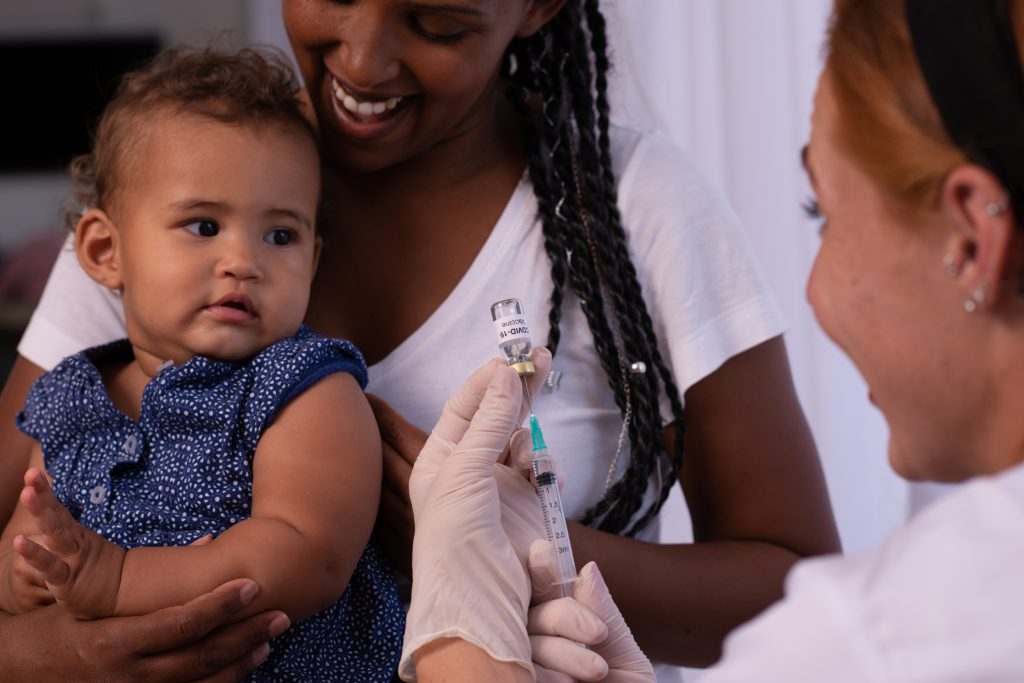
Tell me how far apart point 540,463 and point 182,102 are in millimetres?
627

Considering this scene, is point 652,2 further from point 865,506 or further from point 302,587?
point 302,587

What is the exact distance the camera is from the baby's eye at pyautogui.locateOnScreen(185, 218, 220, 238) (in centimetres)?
141

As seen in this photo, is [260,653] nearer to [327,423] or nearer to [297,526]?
[297,526]

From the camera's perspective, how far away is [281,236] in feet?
4.77

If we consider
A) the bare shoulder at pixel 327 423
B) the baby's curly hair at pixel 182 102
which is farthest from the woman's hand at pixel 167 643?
the baby's curly hair at pixel 182 102

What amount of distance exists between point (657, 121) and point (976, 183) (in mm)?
1226

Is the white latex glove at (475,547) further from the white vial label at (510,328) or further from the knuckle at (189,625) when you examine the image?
the knuckle at (189,625)

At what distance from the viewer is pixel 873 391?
1010 millimetres

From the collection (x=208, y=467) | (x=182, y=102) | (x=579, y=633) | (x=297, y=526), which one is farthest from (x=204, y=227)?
(x=579, y=633)

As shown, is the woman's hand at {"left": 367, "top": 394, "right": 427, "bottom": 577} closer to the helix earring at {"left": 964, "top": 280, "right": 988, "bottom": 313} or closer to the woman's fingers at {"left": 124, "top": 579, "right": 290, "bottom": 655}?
the woman's fingers at {"left": 124, "top": 579, "right": 290, "bottom": 655}

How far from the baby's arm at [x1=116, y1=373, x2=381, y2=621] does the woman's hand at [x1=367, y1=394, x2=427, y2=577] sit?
5 centimetres

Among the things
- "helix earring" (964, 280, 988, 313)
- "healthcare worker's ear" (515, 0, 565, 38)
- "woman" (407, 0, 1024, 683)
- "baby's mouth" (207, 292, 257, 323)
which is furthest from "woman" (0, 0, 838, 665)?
"helix earring" (964, 280, 988, 313)

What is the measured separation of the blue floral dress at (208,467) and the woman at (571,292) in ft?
0.34

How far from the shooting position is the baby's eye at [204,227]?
141 centimetres
